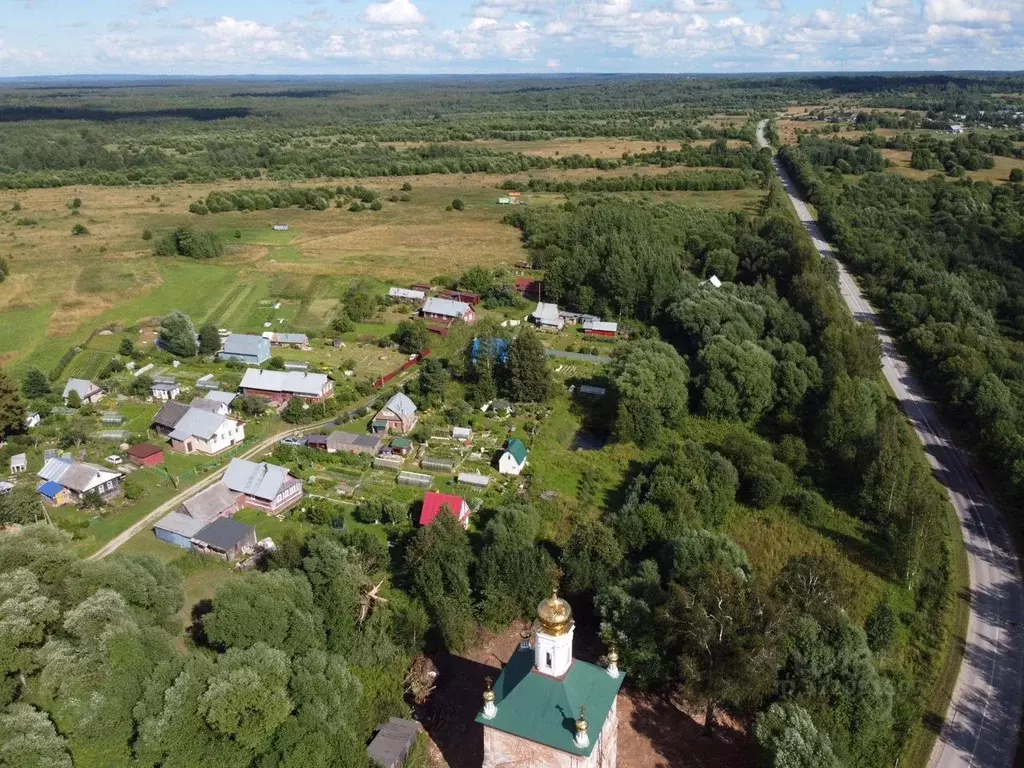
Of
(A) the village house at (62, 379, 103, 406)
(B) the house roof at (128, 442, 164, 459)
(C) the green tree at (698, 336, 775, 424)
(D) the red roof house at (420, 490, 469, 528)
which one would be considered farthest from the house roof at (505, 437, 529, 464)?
(A) the village house at (62, 379, 103, 406)

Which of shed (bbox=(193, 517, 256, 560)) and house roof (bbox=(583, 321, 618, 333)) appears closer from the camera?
shed (bbox=(193, 517, 256, 560))

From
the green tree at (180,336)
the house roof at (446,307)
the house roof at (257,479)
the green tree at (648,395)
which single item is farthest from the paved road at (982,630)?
the green tree at (180,336)

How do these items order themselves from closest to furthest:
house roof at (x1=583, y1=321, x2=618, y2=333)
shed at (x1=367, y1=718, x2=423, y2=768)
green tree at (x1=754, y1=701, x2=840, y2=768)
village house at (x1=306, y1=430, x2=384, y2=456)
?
green tree at (x1=754, y1=701, x2=840, y2=768) → shed at (x1=367, y1=718, x2=423, y2=768) → village house at (x1=306, y1=430, x2=384, y2=456) → house roof at (x1=583, y1=321, x2=618, y2=333)

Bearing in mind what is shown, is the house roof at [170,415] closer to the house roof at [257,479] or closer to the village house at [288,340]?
the house roof at [257,479]

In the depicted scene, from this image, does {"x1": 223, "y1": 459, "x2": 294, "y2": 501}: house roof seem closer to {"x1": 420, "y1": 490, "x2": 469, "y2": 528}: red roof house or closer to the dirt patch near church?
{"x1": 420, "y1": 490, "x2": 469, "y2": 528}: red roof house

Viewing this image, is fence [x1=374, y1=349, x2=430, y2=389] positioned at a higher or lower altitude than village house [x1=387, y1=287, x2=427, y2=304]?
lower

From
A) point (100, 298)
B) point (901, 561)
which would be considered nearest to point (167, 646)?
point (901, 561)

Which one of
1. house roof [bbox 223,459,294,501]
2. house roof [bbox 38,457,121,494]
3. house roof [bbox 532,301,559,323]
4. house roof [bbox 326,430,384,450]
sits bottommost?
house roof [bbox 532,301,559,323]

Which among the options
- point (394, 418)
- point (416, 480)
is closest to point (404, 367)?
point (394, 418)
